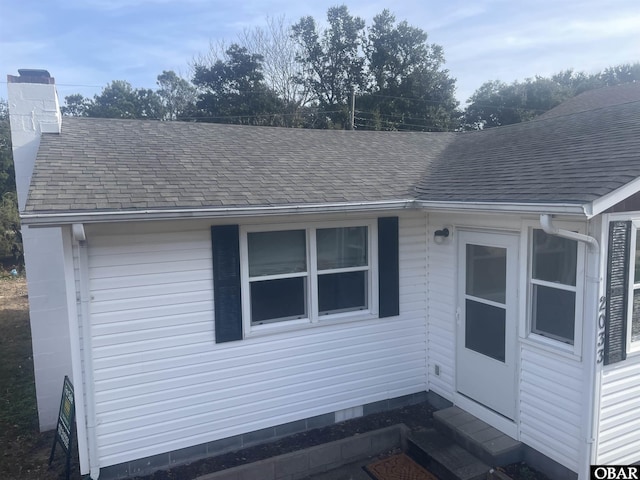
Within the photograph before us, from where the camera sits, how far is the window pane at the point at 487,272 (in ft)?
16.5

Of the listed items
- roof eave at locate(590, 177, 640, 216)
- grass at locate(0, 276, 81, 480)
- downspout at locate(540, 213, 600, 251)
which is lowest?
grass at locate(0, 276, 81, 480)

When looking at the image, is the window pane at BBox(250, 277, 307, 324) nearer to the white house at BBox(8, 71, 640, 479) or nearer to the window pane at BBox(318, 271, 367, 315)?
the white house at BBox(8, 71, 640, 479)

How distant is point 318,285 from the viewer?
553cm

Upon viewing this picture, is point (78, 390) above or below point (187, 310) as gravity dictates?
below

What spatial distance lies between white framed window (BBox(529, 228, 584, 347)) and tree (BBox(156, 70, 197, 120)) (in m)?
31.2

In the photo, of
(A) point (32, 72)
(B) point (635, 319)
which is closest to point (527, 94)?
(B) point (635, 319)

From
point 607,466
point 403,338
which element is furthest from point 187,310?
point 607,466

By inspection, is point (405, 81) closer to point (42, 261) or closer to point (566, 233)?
point (42, 261)

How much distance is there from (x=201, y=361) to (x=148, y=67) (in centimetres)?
3333

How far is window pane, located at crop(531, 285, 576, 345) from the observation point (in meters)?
4.28

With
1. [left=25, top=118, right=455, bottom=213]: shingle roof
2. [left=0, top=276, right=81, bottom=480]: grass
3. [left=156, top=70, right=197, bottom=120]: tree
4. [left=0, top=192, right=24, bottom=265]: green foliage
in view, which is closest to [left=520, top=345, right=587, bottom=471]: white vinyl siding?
[left=25, top=118, right=455, bottom=213]: shingle roof

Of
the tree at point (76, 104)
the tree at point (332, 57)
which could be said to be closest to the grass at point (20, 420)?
the tree at point (332, 57)

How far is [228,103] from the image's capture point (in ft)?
91.8

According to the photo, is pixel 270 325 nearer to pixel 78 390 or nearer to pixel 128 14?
pixel 78 390
